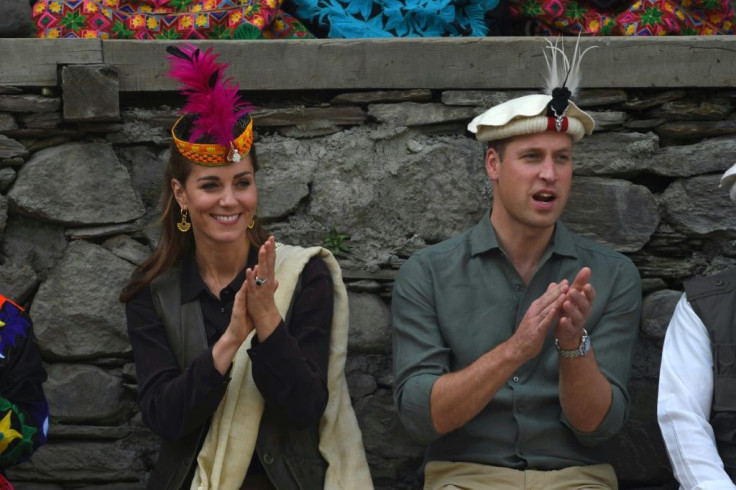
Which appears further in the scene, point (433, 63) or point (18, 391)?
point (433, 63)

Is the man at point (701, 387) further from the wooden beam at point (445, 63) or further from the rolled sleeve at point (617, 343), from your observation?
the wooden beam at point (445, 63)

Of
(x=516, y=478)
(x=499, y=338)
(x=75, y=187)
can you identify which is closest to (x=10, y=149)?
(x=75, y=187)

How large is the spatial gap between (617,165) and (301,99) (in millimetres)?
1041

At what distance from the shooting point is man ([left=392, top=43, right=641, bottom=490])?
11.1 feet

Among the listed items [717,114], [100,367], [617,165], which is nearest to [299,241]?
[100,367]

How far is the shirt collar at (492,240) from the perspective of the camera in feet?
11.8

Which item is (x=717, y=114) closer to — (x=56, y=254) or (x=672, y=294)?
(x=672, y=294)

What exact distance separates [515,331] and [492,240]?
0.29 m

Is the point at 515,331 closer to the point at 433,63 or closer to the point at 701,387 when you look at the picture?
the point at 701,387

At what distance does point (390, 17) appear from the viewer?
162 inches

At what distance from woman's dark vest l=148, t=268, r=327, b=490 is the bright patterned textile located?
365mm

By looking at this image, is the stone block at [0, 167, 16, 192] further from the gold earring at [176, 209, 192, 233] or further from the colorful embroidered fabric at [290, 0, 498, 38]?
the colorful embroidered fabric at [290, 0, 498, 38]

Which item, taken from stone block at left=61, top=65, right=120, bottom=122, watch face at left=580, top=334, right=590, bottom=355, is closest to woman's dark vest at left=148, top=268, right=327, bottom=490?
stone block at left=61, top=65, right=120, bottom=122

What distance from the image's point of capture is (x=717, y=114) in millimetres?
3965
